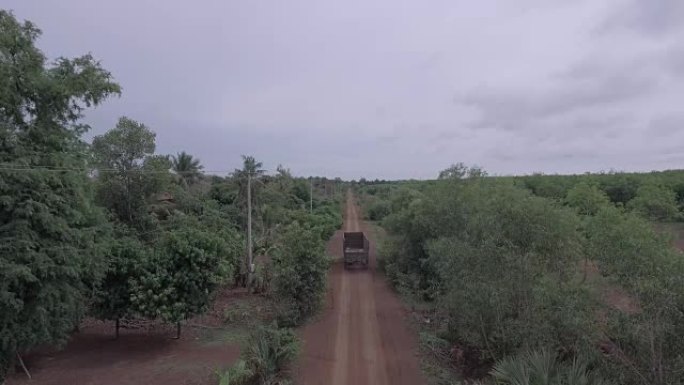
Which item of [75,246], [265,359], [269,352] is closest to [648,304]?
[265,359]

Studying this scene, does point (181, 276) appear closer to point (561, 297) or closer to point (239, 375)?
point (239, 375)

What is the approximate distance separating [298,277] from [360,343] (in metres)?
3.44

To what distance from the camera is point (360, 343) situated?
48.2ft

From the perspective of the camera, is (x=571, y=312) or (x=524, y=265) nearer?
(x=571, y=312)

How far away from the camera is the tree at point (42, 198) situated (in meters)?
10.7

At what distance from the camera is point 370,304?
1944cm

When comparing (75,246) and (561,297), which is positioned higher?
(75,246)

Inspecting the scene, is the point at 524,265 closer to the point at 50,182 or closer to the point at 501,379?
the point at 501,379

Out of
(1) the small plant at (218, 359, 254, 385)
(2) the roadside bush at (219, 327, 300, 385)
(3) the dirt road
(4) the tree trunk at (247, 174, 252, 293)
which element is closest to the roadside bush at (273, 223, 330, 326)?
(3) the dirt road

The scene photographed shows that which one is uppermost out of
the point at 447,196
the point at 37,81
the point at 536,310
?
the point at 37,81

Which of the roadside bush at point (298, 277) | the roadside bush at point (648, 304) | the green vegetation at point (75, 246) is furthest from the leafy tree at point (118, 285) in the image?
the roadside bush at point (648, 304)

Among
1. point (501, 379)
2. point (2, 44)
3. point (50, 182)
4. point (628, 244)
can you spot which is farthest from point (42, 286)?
point (628, 244)

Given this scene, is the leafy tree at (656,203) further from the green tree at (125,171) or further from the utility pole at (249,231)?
the green tree at (125,171)

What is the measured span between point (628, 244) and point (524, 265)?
7.34 feet
